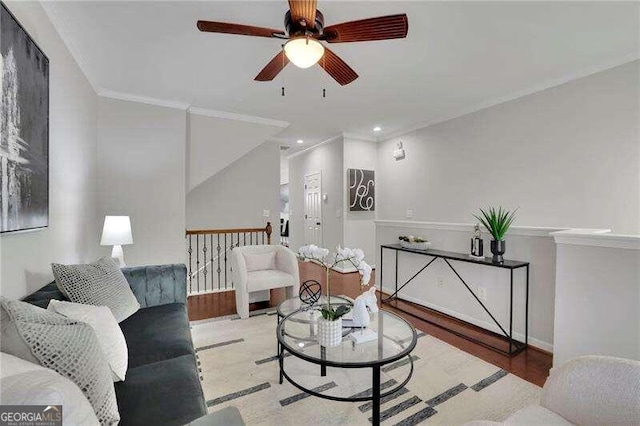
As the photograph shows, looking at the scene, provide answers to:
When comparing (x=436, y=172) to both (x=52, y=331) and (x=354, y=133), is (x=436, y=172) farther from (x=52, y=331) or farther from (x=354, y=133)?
(x=52, y=331)

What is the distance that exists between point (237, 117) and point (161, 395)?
12.2ft

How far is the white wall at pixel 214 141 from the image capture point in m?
4.01

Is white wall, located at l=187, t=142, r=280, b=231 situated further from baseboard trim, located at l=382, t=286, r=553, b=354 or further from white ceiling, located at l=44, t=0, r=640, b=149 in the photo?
baseboard trim, located at l=382, t=286, r=553, b=354

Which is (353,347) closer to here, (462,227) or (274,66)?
(274,66)

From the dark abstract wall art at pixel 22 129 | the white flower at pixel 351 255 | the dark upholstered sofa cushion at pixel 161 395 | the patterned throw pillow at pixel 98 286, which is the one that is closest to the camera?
the dark upholstered sofa cushion at pixel 161 395

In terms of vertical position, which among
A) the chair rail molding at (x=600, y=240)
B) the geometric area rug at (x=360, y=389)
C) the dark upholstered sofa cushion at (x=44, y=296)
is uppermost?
the chair rail molding at (x=600, y=240)

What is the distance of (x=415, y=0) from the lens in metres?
1.91

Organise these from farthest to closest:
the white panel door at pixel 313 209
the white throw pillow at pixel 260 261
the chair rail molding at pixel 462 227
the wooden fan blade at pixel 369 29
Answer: the white panel door at pixel 313 209 < the white throw pillow at pixel 260 261 < the chair rail molding at pixel 462 227 < the wooden fan blade at pixel 369 29

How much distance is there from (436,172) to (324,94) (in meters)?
2.16

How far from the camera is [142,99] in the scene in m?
3.47

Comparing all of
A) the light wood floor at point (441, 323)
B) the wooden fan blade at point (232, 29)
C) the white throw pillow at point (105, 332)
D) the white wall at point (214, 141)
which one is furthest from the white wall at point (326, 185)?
the white throw pillow at point (105, 332)

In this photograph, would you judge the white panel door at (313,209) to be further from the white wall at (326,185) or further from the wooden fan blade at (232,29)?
the wooden fan blade at (232,29)

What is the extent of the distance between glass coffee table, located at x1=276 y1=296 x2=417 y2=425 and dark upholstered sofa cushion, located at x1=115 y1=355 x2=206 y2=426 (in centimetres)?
53

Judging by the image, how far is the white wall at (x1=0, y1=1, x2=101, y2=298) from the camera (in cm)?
161
